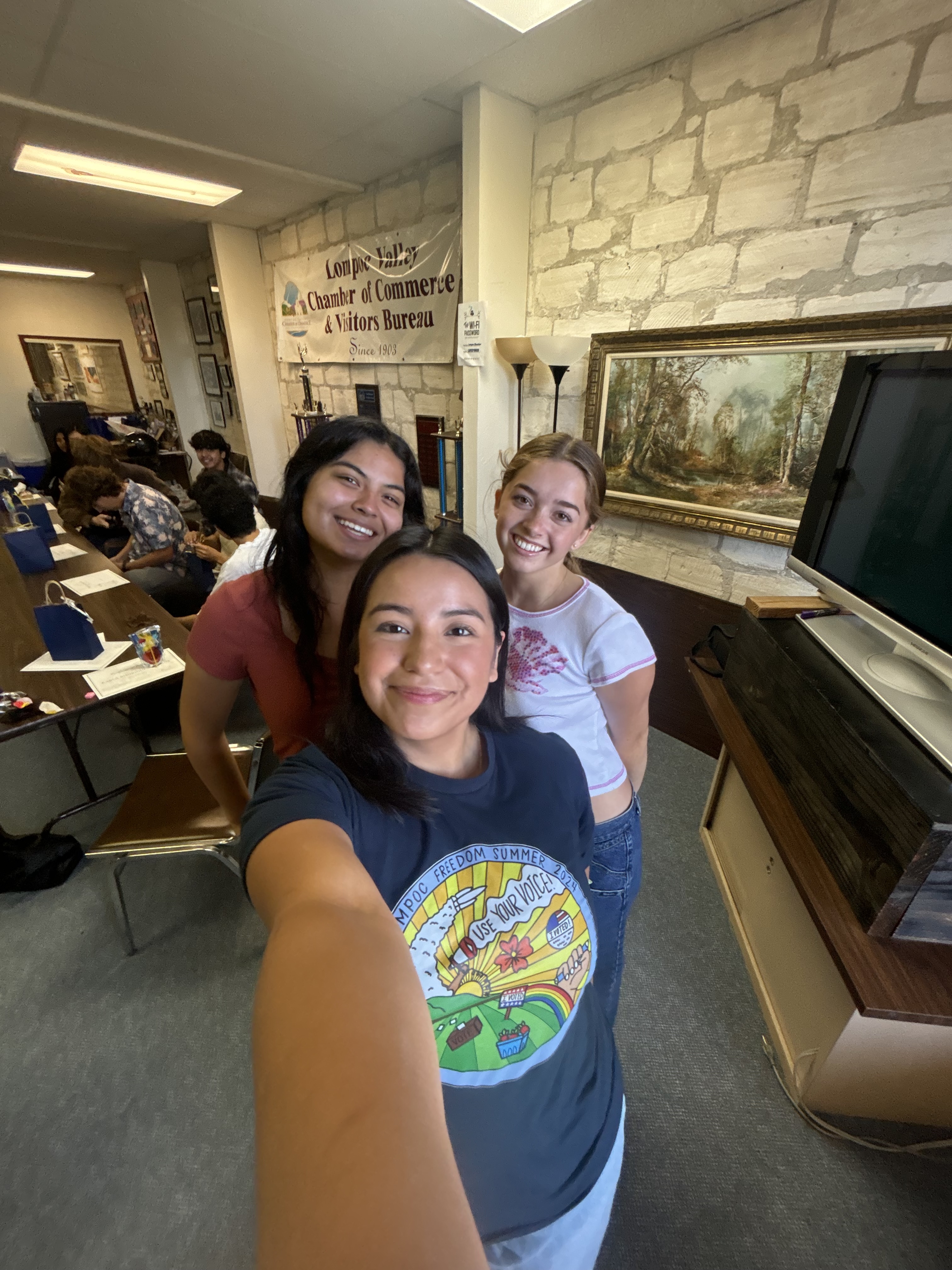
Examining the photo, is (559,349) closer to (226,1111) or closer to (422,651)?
(422,651)

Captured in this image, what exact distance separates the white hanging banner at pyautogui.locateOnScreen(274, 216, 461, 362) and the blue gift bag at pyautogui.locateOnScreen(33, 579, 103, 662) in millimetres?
2337

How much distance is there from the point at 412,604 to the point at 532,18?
7.73ft

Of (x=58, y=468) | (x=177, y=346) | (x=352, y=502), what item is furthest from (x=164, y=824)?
(x=177, y=346)

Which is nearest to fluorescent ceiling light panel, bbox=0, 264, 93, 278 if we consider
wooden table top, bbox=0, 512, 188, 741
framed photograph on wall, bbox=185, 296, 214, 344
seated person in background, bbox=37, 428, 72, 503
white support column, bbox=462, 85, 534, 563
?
framed photograph on wall, bbox=185, 296, 214, 344

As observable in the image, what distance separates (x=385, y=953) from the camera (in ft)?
1.51

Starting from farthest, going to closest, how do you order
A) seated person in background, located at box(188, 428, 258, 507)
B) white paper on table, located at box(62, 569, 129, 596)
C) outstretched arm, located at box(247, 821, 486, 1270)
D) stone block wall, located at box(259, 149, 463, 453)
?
seated person in background, located at box(188, 428, 258, 507), stone block wall, located at box(259, 149, 463, 453), white paper on table, located at box(62, 569, 129, 596), outstretched arm, located at box(247, 821, 486, 1270)

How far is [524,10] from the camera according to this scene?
1.70m

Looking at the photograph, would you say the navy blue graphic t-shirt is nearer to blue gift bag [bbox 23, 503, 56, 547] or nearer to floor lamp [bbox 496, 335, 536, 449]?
floor lamp [bbox 496, 335, 536, 449]

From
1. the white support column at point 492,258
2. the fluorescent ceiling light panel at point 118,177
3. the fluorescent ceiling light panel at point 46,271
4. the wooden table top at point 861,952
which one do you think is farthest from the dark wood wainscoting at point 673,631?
the fluorescent ceiling light panel at point 46,271

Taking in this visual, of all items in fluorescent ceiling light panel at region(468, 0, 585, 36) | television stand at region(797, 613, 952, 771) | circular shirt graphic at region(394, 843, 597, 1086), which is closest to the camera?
circular shirt graphic at region(394, 843, 597, 1086)

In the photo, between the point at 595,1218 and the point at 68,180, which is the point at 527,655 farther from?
the point at 68,180

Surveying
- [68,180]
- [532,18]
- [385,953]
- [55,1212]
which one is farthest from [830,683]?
[68,180]

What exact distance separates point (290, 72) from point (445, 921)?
314 cm

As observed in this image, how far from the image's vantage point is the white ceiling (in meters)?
1.71
